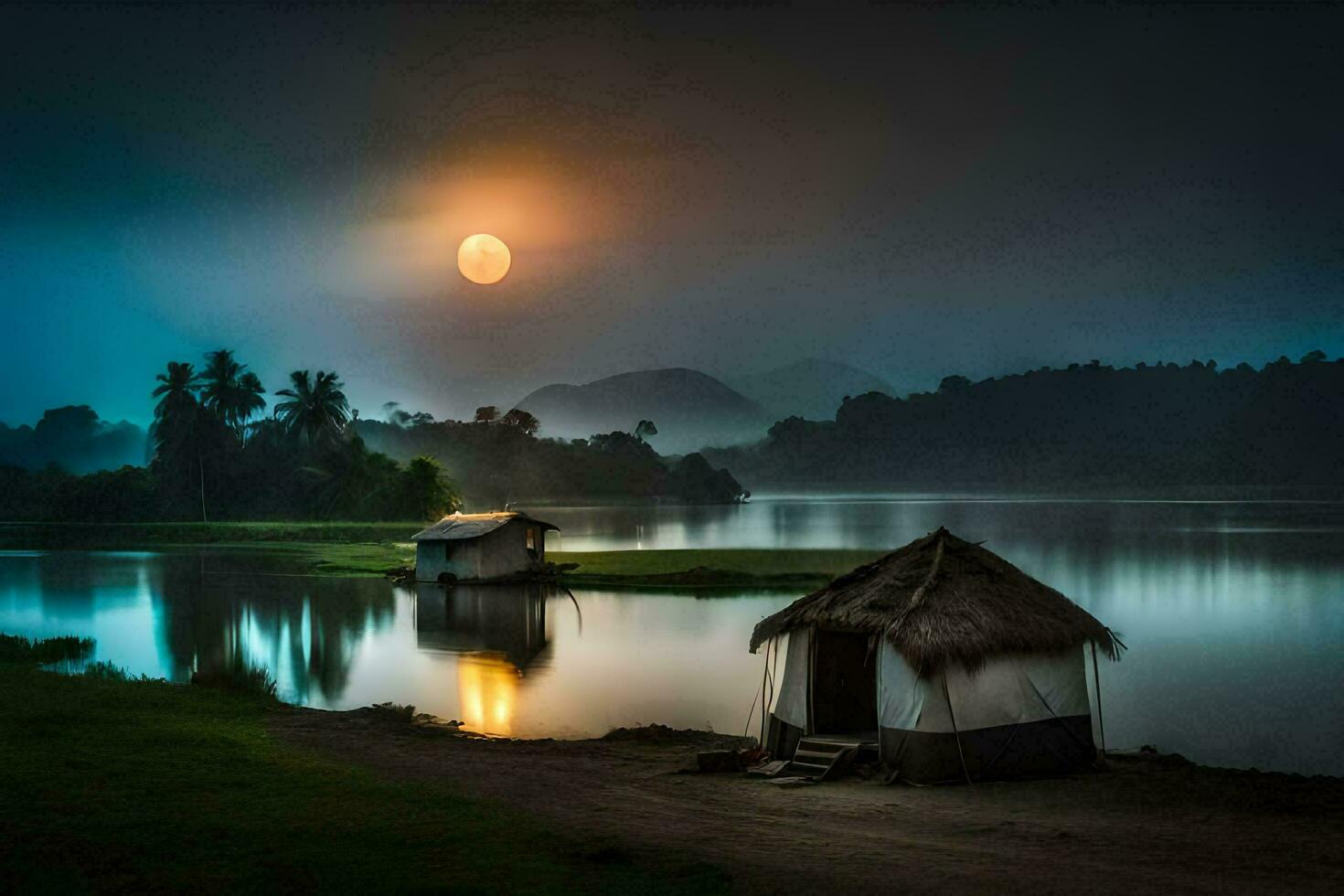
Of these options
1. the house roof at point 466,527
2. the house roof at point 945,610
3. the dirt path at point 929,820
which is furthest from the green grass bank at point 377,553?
the dirt path at point 929,820

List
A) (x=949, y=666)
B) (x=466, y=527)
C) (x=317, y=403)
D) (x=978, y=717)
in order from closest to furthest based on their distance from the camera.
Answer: (x=949, y=666), (x=978, y=717), (x=466, y=527), (x=317, y=403)

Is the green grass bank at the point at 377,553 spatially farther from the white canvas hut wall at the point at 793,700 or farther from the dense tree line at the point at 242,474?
the white canvas hut wall at the point at 793,700

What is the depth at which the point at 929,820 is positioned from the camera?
11.8 metres

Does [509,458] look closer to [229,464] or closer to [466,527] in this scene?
[229,464]

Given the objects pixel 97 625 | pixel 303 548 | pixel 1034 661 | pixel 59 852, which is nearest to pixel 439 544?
pixel 97 625

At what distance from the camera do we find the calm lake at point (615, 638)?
21.2m

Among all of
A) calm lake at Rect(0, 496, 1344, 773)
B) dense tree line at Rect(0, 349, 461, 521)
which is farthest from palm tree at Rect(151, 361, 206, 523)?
calm lake at Rect(0, 496, 1344, 773)

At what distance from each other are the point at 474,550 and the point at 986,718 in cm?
3533

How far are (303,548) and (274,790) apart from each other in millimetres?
58676

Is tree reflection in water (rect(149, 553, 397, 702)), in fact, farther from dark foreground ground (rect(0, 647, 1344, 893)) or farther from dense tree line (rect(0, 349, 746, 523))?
dense tree line (rect(0, 349, 746, 523))

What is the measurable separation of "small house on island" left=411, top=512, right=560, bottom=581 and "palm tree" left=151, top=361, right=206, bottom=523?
190 feet

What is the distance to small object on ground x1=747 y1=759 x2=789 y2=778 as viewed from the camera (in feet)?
47.8

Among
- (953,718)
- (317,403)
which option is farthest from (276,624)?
(317,403)

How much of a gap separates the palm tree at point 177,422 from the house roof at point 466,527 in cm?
5754
